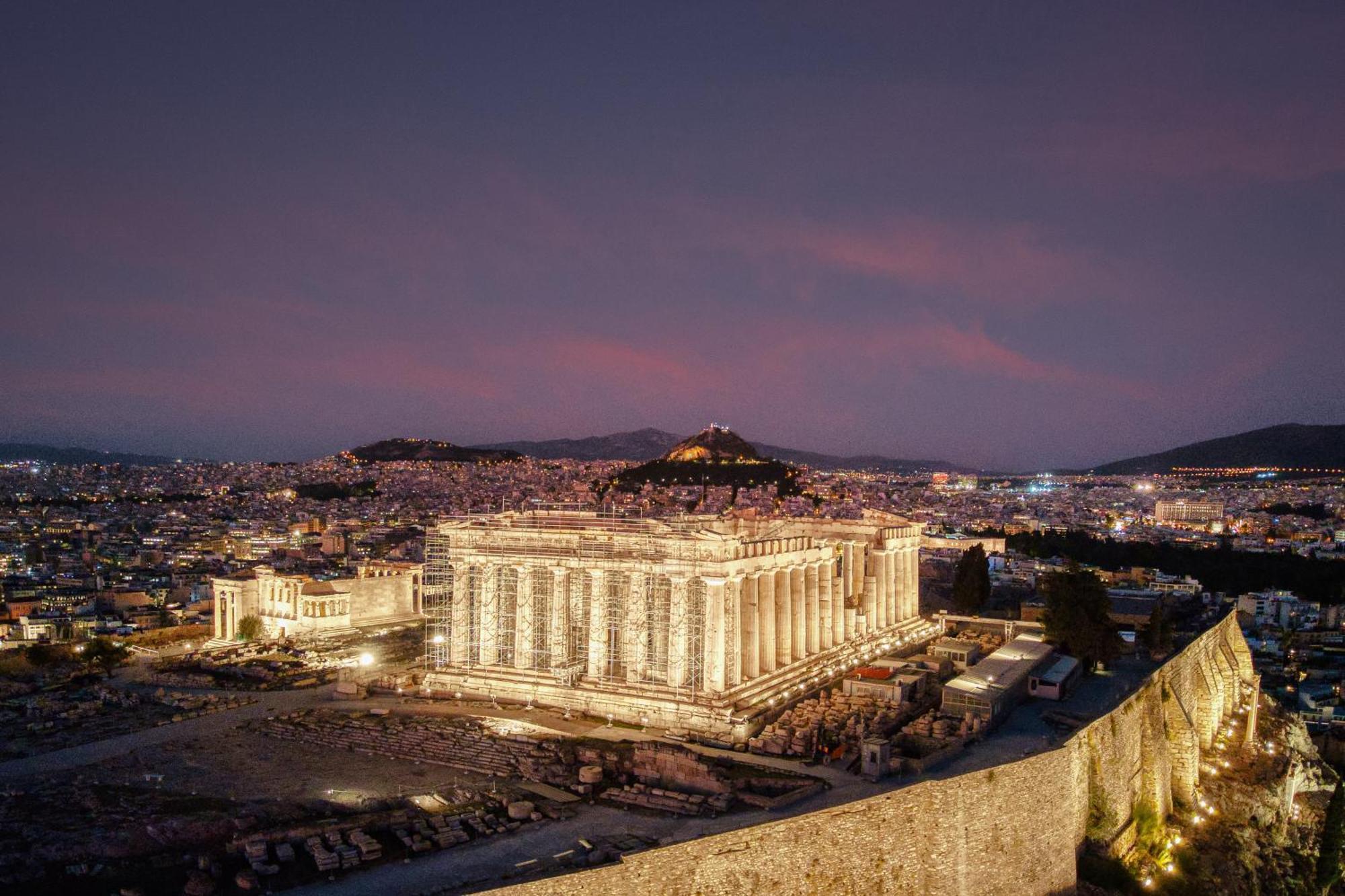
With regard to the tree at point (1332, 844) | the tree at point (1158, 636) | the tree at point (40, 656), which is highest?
the tree at point (1158, 636)

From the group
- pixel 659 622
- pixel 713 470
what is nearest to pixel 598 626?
pixel 659 622

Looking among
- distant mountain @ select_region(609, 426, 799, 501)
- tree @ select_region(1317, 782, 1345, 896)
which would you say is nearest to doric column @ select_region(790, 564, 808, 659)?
tree @ select_region(1317, 782, 1345, 896)

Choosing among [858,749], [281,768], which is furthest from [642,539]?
[281,768]

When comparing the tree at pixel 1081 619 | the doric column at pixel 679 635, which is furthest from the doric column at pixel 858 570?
the doric column at pixel 679 635

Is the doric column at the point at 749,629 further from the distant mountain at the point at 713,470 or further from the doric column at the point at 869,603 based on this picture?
the distant mountain at the point at 713,470

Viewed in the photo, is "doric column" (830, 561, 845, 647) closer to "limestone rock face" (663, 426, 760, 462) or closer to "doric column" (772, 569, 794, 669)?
"doric column" (772, 569, 794, 669)
